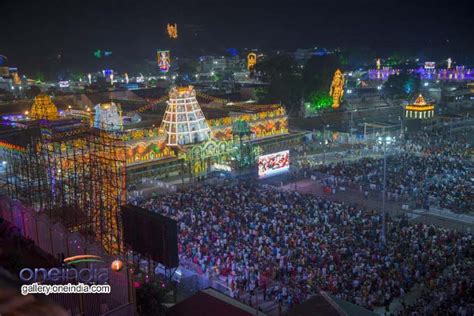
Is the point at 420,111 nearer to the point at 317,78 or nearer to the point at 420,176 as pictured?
the point at 317,78

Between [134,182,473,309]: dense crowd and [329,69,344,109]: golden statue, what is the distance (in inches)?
1413

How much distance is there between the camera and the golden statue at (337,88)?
190 ft

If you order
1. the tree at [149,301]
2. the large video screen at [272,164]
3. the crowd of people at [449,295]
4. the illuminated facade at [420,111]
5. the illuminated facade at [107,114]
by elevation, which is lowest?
the crowd of people at [449,295]

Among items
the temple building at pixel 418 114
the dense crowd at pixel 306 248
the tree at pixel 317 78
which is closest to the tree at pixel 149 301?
the dense crowd at pixel 306 248

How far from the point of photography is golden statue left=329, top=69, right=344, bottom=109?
57781 mm

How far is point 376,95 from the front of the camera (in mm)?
70750

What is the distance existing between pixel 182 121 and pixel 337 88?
27.6 m

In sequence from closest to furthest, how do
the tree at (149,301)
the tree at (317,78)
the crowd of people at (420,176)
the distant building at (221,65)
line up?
the tree at (149,301)
the crowd of people at (420,176)
the tree at (317,78)
the distant building at (221,65)

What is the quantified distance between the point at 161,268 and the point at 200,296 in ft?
18.5

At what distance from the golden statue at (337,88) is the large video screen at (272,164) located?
27.6 metres

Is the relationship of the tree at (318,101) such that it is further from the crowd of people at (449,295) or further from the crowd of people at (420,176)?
the crowd of people at (449,295)

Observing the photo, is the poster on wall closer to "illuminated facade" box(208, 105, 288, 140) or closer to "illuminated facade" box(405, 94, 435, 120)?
"illuminated facade" box(208, 105, 288, 140)

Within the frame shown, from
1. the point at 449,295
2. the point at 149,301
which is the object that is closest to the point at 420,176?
the point at 449,295

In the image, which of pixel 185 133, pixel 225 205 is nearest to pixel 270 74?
pixel 185 133
